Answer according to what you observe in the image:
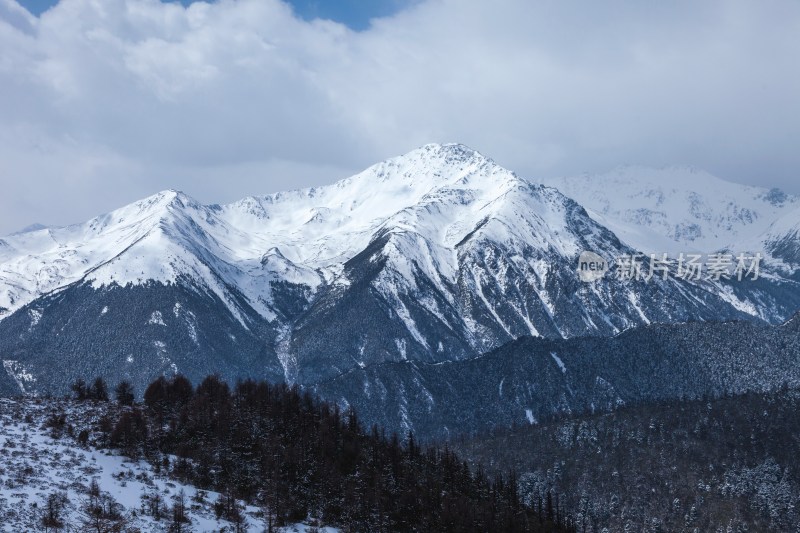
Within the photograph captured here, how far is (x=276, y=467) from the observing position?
164 meters

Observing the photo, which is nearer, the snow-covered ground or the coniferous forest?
the snow-covered ground

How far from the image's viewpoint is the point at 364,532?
15075cm

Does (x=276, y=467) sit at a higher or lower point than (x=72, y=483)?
higher

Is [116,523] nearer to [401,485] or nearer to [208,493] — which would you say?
[208,493]

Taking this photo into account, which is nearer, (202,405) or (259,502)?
(259,502)

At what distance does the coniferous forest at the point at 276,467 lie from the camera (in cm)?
15025

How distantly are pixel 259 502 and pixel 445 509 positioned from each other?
43159 millimetres

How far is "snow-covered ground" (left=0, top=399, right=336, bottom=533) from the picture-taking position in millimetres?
119312

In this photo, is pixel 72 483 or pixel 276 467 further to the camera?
pixel 276 467

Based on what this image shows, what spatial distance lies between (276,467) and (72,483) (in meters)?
41.3

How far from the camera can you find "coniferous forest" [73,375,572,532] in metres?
150

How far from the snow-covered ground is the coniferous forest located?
3379 mm

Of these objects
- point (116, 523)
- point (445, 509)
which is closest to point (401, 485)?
point (445, 509)

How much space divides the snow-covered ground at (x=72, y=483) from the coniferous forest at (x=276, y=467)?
11.1 ft
